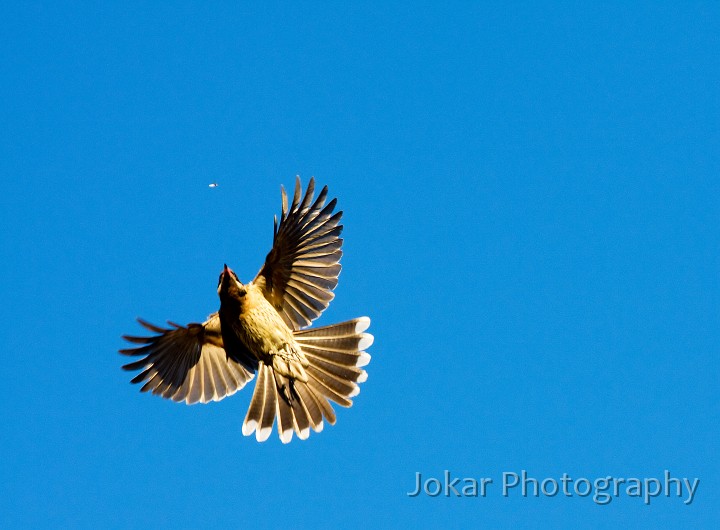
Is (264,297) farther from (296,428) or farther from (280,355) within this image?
(296,428)

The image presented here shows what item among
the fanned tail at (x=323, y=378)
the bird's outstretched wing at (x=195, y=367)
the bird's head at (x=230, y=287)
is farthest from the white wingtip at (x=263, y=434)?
the bird's head at (x=230, y=287)

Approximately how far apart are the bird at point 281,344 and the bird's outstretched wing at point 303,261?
0.01m

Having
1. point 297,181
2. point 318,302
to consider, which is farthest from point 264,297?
point 297,181

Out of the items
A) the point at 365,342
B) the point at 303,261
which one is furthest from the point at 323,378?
the point at 303,261

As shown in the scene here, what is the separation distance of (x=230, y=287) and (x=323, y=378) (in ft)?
5.39

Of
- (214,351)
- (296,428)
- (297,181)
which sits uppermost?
(297,181)

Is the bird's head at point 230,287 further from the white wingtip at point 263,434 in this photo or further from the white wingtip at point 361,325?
the white wingtip at point 263,434

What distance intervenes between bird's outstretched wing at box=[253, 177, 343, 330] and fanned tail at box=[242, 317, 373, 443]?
0.34 m

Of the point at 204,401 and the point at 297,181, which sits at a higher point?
the point at 297,181

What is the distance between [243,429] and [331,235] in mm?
2688

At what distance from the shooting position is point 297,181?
11.9 metres

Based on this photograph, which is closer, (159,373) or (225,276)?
(225,276)

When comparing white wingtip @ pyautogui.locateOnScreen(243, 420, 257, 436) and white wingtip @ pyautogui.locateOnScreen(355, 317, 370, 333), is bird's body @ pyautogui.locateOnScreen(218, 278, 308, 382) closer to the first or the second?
white wingtip @ pyautogui.locateOnScreen(355, 317, 370, 333)

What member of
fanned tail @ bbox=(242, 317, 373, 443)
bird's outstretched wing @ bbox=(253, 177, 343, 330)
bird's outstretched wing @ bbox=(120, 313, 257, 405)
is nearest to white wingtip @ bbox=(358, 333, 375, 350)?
fanned tail @ bbox=(242, 317, 373, 443)
